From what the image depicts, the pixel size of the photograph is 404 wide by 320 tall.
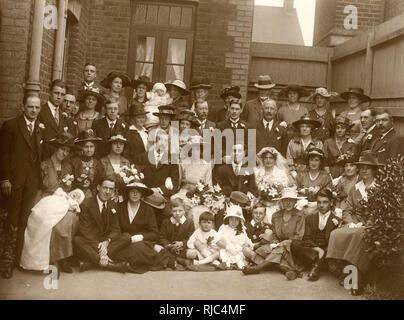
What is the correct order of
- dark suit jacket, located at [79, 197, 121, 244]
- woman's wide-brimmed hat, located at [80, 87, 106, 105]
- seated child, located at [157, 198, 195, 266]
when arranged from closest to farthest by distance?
dark suit jacket, located at [79, 197, 121, 244]
seated child, located at [157, 198, 195, 266]
woman's wide-brimmed hat, located at [80, 87, 106, 105]

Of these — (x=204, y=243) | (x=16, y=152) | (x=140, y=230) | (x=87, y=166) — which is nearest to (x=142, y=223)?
(x=140, y=230)

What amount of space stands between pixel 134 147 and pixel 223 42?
11.5ft

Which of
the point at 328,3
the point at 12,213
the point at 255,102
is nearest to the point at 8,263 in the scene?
the point at 12,213

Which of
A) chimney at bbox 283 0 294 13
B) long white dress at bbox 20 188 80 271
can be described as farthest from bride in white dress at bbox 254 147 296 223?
chimney at bbox 283 0 294 13

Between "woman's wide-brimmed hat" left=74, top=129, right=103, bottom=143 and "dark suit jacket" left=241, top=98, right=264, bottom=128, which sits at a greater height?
"dark suit jacket" left=241, top=98, right=264, bottom=128

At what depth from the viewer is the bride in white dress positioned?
7.08 m

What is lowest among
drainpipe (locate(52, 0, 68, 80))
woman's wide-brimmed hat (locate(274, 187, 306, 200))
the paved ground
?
the paved ground

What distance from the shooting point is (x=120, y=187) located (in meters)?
6.65

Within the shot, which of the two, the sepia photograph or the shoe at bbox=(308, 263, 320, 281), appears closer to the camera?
the sepia photograph

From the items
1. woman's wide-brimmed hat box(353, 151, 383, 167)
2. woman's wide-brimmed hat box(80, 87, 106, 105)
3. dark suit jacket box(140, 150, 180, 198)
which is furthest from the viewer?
woman's wide-brimmed hat box(80, 87, 106, 105)

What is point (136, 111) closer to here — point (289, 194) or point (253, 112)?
point (253, 112)

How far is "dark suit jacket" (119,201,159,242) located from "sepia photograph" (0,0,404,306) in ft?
0.05

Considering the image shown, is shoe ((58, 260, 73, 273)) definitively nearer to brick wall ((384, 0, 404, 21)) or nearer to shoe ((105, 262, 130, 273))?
shoe ((105, 262, 130, 273))

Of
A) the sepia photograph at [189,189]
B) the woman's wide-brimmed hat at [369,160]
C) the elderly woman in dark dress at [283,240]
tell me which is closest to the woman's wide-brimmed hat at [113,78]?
the sepia photograph at [189,189]
